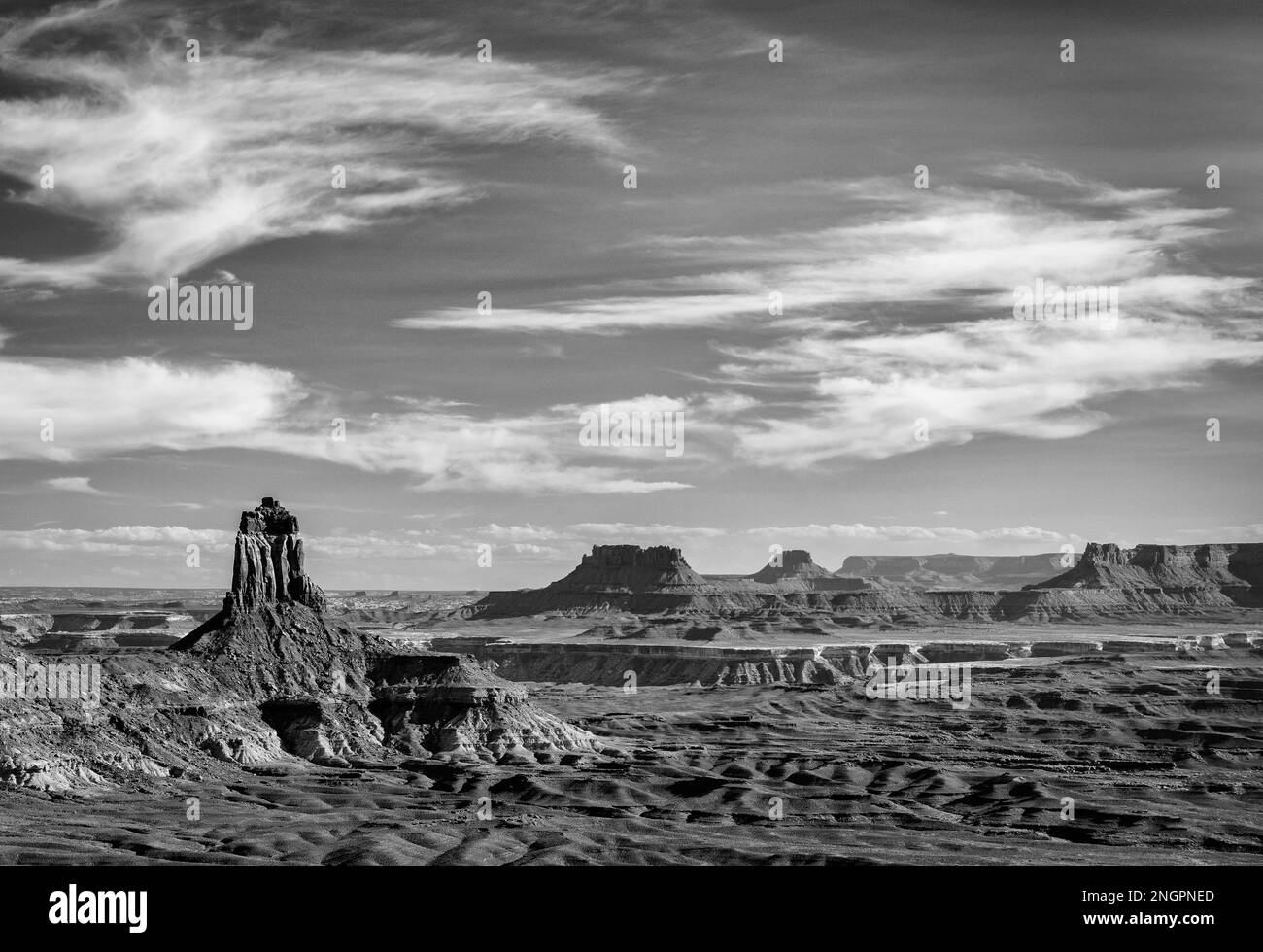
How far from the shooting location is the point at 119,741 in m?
197

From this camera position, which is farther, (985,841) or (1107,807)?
(1107,807)

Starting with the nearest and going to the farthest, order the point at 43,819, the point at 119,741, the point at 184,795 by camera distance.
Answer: the point at 43,819 → the point at 184,795 → the point at 119,741

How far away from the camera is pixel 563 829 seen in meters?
170
